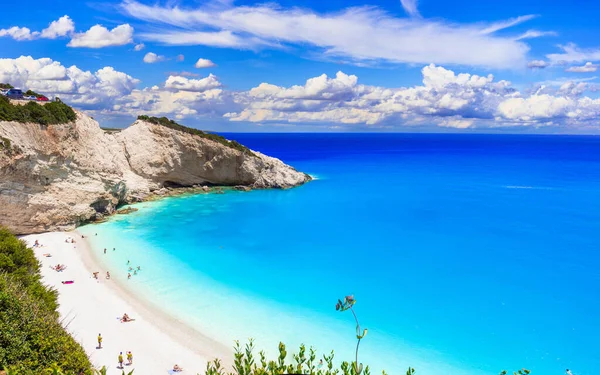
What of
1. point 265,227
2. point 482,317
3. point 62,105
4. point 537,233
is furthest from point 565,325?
point 62,105

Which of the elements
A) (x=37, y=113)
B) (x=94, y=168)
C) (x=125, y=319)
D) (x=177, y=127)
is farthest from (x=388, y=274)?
(x=177, y=127)

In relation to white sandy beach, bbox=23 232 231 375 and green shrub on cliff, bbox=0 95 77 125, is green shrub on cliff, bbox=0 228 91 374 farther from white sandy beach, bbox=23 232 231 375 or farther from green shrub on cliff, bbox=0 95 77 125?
green shrub on cliff, bbox=0 95 77 125

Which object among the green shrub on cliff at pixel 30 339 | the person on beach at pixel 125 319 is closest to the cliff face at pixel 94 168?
the green shrub on cliff at pixel 30 339

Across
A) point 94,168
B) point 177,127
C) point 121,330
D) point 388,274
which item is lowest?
point 121,330

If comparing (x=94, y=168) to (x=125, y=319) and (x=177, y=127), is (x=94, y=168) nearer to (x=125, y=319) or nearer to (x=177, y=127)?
(x=177, y=127)

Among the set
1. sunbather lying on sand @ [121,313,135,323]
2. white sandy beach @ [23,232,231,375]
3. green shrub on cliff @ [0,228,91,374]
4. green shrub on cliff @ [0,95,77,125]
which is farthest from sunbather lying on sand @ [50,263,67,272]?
green shrub on cliff @ [0,95,77,125]
